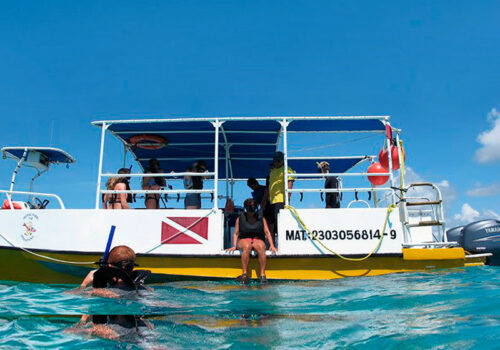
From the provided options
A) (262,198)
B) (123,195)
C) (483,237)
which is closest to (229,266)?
(262,198)

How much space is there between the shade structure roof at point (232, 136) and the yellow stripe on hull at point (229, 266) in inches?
105

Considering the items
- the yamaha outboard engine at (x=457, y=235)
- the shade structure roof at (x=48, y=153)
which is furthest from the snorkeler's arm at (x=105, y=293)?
the yamaha outboard engine at (x=457, y=235)

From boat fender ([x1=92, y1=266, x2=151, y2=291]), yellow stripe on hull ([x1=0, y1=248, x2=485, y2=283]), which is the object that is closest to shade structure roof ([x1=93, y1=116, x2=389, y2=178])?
yellow stripe on hull ([x1=0, y1=248, x2=485, y2=283])

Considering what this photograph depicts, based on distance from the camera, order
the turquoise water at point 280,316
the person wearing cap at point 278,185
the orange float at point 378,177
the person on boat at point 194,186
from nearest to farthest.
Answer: the turquoise water at point 280,316 < the person wearing cap at point 278,185 < the person on boat at point 194,186 < the orange float at point 378,177

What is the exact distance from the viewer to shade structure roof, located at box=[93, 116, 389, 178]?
291 inches

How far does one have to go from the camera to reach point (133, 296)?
3705 millimetres

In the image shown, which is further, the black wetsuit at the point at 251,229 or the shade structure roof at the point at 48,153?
the shade structure roof at the point at 48,153

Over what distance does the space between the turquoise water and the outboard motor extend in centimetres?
426

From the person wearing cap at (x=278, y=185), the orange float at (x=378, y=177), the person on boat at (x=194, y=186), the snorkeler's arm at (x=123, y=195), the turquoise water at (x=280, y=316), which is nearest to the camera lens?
the turquoise water at (x=280, y=316)

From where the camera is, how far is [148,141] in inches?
336

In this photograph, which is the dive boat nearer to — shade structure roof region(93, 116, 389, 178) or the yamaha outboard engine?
shade structure roof region(93, 116, 389, 178)

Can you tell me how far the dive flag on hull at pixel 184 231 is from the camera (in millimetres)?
6785

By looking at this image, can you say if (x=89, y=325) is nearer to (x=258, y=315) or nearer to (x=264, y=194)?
(x=258, y=315)

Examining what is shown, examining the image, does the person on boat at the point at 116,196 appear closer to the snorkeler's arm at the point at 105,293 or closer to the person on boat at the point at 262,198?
the person on boat at the point at 262,198
